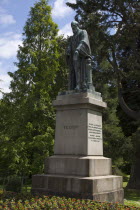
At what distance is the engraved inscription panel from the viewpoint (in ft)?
28.5

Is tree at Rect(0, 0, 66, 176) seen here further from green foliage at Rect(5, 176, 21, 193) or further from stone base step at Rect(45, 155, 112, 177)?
stone base step at Rect(45, 155, 112, 177)

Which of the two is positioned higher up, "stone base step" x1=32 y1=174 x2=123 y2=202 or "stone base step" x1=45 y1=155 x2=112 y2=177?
"stone base step" x1=45 y1=155 x2=112 y2=177

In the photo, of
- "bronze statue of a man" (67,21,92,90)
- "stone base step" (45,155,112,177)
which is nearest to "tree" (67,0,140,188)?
"bronze statue of a man" (67,21,92,90)

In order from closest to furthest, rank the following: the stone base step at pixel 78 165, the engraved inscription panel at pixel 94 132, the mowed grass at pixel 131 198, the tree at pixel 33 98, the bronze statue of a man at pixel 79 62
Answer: the stone base step at pixel 78 165 → the engraved inscription panel at pixel 94 132 → the bronze statue of a man at pixel 79 62 → the mowed grass at pixel 131 198 → the tree at pixel 33 98

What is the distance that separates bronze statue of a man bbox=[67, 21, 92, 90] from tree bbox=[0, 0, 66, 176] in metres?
10.8

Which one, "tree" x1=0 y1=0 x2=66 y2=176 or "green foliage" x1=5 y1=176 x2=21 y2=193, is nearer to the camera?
"green foliage" x1=5 y1=176 x2=21 y2=193

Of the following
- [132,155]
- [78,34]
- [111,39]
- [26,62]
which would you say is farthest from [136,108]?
[78,34]

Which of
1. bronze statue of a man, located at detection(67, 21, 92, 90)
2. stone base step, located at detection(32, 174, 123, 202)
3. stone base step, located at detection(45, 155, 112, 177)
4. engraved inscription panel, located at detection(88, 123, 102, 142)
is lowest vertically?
stone base step, located at detection(32, 174, 123, 202)

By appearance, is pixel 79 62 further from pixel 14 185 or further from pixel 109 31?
pixel 109 31

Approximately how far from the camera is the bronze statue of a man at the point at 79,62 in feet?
31.0

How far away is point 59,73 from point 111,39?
8.50 meters

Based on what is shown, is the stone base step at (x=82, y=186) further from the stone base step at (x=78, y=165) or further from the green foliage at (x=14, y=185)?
the green foliage at (x=14, y=185)

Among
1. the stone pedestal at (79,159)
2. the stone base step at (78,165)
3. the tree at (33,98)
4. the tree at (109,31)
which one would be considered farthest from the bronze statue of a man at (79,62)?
the tree at (33,98)

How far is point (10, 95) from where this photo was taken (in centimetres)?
→ 2253
